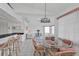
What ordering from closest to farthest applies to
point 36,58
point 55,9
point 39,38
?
1. point 36,58
2. point 55,9
3. point 39,38

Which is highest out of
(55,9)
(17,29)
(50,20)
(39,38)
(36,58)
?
(55,9)

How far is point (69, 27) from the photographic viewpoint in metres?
2.75

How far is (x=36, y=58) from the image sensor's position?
Result: 176 cm

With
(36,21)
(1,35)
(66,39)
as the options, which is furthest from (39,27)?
(1,35)

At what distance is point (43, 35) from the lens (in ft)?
8.95

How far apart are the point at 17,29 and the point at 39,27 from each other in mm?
447

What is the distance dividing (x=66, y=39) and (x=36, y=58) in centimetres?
113

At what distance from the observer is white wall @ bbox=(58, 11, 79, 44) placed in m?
2.57

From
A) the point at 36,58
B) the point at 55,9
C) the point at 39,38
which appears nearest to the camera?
the point at 36,58

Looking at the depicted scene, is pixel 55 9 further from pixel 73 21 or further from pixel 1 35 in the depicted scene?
pixel 1 35

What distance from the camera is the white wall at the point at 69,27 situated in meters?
2.57

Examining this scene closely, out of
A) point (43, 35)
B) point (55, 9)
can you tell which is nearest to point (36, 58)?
point (43, 35)

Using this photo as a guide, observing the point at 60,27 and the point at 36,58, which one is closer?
the point at 36,58

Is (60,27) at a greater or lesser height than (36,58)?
greater
